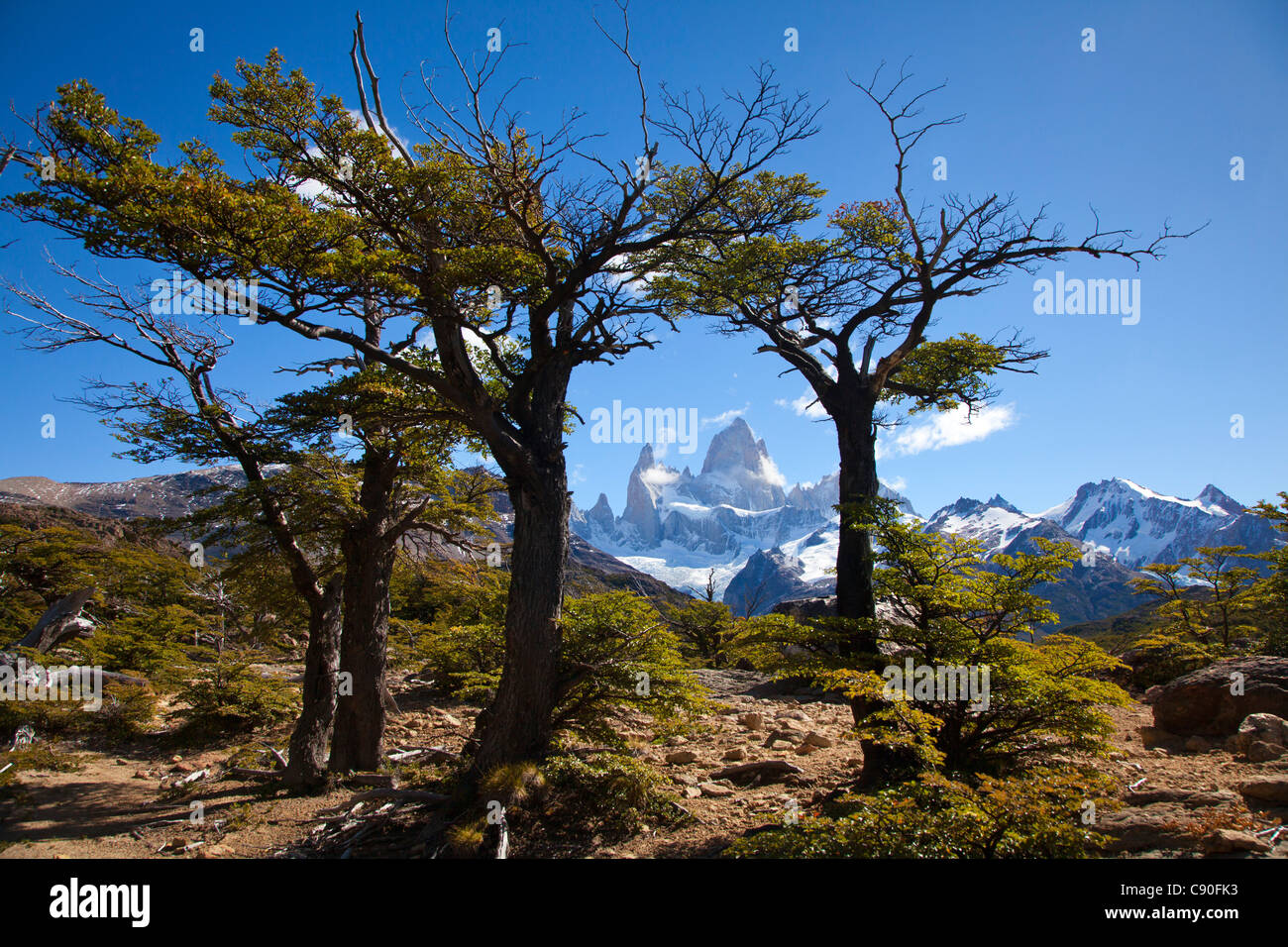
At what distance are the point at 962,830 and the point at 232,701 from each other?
1625 centimetres

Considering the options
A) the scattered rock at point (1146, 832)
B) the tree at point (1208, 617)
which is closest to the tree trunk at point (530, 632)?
the scattered rock at point (1146, 832)

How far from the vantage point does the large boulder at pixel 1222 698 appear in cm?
766

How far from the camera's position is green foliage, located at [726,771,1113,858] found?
12.4ft

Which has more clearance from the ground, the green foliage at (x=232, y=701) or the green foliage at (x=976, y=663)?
the green foliage at (x=976, y=663)

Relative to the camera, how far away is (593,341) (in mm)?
8008

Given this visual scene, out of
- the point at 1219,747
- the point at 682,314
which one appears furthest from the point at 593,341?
the point at 1219,747

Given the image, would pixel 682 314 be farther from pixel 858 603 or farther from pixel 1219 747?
pixel 1219 747

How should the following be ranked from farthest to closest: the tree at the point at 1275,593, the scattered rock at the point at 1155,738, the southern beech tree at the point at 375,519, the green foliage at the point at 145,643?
1. the green foliage at the point at 145,643
2. the tree at the point at 1275,593
3. the southern beech tree at the point at 375,519
4. the scattered rock at the point at 1155,738

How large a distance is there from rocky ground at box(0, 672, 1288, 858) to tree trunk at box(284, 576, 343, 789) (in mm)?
480

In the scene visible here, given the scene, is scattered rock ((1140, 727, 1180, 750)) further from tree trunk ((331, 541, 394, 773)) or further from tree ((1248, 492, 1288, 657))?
tree trunk ((331, 541, 394, 773))

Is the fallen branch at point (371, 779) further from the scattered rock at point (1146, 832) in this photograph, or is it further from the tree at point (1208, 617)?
the tree at point (1208, 617)

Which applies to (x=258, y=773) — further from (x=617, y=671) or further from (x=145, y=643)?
(x=145, y=643)

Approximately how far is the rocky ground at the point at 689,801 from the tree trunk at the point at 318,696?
1.57 feet

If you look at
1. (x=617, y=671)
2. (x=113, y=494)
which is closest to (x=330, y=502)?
(x=617, y=671)
